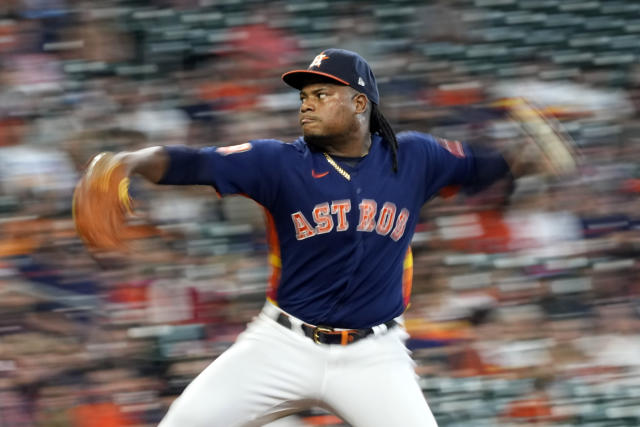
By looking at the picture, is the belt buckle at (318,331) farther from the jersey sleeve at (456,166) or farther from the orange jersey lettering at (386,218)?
the jersey sleeve at (456,166)

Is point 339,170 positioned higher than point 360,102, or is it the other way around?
point 360,102

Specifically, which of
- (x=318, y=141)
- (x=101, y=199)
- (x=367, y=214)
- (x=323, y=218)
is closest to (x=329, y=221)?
(x=323, y=218)

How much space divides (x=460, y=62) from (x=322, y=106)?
2450mm

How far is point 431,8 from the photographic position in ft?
17.5

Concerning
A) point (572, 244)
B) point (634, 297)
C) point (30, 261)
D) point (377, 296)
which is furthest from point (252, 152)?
point (634, 297)

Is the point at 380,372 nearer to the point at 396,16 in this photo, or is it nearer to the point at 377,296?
the point at 377,296

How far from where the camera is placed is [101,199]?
8.83ft

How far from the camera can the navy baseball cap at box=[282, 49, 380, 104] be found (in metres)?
2.97

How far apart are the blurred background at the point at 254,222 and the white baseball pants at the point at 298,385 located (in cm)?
146

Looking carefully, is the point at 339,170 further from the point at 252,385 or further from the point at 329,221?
the point at 252,385

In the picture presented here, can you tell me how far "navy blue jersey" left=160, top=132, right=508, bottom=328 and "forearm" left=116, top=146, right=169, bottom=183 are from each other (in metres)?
0.14

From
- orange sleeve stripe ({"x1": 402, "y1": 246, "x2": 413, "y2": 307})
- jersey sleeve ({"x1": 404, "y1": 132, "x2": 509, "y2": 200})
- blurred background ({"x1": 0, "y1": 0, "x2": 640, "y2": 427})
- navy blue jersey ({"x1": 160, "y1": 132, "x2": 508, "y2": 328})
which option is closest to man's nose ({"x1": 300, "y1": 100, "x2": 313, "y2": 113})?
navy blue jersey ({"x1": 160, "y1": 132, "x2": 508, "y2": 328})

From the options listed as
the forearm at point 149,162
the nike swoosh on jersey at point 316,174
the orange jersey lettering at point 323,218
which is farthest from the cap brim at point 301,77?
the forearm at point 149,162

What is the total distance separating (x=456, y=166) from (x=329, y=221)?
53cm
